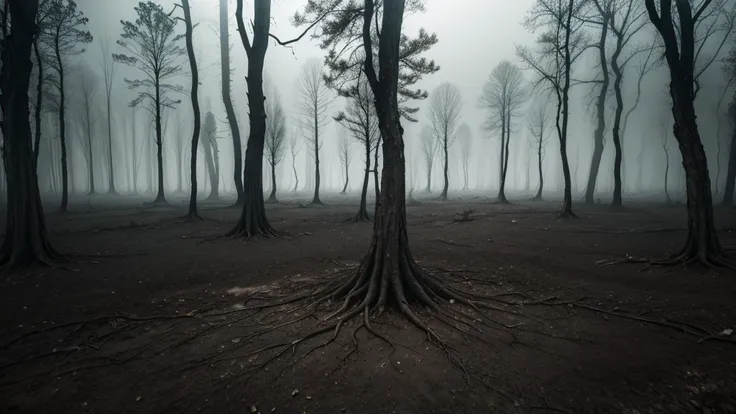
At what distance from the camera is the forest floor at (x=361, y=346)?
Result: 2520 millimetres

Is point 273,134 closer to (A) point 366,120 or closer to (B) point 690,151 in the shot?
(A) point 366,120

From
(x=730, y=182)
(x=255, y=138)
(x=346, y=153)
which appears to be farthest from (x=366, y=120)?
(x=730, y=182)

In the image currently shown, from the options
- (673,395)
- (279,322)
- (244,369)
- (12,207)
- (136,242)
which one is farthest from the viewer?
(136,242)

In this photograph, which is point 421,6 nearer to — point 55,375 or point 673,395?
point 673,395

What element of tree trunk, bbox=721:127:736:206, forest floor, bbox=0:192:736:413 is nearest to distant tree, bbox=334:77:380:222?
forest floor, bbox=0:192:736:413

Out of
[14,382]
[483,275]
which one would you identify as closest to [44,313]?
[14,382]

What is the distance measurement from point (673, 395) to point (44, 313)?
758cm

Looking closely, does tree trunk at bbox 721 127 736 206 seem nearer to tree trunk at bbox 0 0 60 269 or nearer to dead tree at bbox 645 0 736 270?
dead tree at bbox 645 0 736 270

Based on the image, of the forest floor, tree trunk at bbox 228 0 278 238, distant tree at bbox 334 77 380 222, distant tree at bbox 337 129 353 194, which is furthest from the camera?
distant tree at bbox 337 129 353 194

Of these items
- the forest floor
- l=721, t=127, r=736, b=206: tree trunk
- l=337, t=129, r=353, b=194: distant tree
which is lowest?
the forest floor

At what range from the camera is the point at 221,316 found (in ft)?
14.1

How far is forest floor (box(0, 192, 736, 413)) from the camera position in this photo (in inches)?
99.2

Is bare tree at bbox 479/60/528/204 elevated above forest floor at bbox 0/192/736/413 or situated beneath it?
elevated above

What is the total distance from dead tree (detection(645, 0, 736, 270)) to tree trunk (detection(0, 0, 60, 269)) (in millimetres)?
13716
